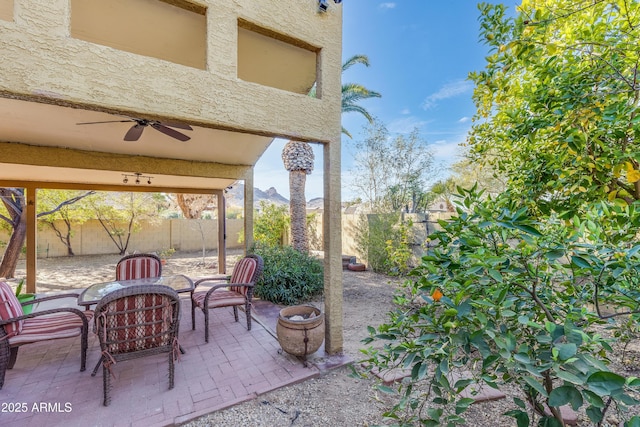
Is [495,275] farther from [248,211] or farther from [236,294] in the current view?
[248,211]

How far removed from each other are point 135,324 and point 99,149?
470 cm

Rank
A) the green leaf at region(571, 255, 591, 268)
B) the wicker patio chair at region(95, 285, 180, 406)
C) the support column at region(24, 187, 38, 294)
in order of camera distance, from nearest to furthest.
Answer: the green leaf at region(571, 255, 591, 268)
the wicker patio chair at region(95, 285, 180, 406)
the support column at region(24, 187, 38, 294)

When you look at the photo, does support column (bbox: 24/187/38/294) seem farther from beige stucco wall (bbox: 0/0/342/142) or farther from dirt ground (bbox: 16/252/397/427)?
dirt ground (bbox: 16/252/397/427)

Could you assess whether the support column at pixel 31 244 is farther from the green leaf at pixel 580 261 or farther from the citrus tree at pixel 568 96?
the green leaf at pixel 580 261

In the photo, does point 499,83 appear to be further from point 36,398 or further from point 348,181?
point 348,181

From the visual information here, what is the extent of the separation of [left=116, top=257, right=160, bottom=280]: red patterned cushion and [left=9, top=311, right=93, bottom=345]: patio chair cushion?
1326mm

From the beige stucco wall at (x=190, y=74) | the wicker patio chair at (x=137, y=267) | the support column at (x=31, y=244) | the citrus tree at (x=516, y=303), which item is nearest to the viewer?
the citrus tree at (x=516, y=303)

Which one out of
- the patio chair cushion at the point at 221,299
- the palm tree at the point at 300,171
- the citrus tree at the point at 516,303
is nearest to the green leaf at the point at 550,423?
the citrus tree at the point at 516,303

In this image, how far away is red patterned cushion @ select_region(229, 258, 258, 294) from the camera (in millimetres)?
4586

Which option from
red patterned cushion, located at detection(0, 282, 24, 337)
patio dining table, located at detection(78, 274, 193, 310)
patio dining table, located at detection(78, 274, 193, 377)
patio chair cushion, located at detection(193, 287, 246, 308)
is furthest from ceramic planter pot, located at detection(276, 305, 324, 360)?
red patterned cushion, located at detection(0, 282, 24, 337)

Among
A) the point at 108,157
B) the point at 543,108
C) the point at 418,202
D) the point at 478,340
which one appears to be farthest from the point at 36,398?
the point at 418,202

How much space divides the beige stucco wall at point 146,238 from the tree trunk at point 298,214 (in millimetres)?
7502

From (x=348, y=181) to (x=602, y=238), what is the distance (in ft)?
33.4

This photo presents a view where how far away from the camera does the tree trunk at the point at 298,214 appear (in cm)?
907
